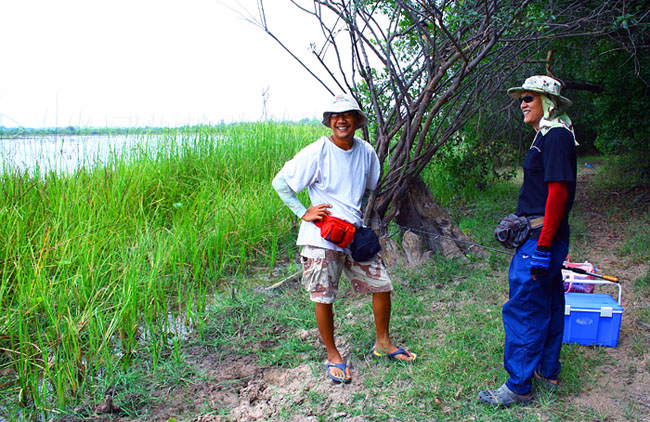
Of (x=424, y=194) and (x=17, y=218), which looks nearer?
(x=17, y=218)

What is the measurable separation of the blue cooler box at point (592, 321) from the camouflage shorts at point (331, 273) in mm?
1262

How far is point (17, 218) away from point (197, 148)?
11.6ft

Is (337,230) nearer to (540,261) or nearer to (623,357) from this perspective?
(540,261)

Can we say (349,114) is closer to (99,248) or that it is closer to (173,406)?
(173,406)

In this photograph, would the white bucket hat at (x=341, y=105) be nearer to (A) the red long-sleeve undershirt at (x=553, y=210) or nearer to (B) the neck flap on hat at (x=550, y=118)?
(B) the neck flap on hat at (x=550, y=118)

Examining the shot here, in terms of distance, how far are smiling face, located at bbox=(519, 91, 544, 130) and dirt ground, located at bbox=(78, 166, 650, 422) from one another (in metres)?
1.55

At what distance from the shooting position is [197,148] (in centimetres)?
808

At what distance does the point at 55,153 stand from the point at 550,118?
5916 millimetres

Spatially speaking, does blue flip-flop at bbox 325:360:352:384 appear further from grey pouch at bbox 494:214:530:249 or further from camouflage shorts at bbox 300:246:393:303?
grey pouch at bbox 494:214:530:249

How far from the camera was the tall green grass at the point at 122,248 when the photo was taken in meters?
3.33

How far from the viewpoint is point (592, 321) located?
3348mm

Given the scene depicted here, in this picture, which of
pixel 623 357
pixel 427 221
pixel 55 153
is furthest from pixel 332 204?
pixel 55 153

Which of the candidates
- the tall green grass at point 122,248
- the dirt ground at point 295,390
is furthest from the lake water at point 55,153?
the dirt ground at point 295,390

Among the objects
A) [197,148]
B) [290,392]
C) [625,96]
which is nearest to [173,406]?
[290,392]
